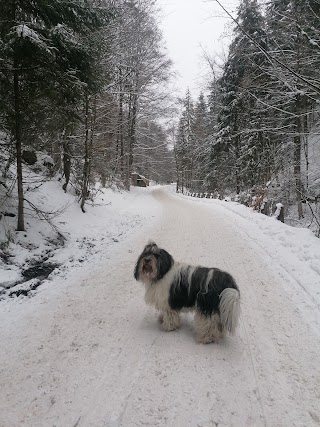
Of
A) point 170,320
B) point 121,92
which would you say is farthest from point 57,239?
point 121,92

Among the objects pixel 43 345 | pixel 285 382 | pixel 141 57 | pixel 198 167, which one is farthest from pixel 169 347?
pixel 198 167

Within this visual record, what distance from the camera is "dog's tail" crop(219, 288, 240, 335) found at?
3.26 meters

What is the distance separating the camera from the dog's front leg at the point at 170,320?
146 inches

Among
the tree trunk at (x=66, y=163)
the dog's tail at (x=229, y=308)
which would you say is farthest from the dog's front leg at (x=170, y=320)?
the tree trunk at (x=66, y=163)

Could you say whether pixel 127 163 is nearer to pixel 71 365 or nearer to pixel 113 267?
pixel 113 267

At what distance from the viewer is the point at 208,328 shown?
11.2 feet

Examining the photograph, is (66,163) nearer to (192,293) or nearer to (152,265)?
(152,265)

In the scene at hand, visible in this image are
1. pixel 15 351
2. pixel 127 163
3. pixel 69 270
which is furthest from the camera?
pixel 127 163

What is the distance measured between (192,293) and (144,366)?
0.99m

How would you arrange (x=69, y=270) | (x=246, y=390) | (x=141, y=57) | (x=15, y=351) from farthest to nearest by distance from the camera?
(x=141, y=57)
(x=69, y=270)
(x=15, y=351)
(x=246, y=390)

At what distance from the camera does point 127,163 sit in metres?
24.1

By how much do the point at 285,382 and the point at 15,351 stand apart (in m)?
2.95

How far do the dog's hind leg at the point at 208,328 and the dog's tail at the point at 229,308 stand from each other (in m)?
0.10

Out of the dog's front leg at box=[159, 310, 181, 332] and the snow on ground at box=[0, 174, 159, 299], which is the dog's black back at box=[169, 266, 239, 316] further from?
the snow on ground at box=[0, 174, 159, 299]
